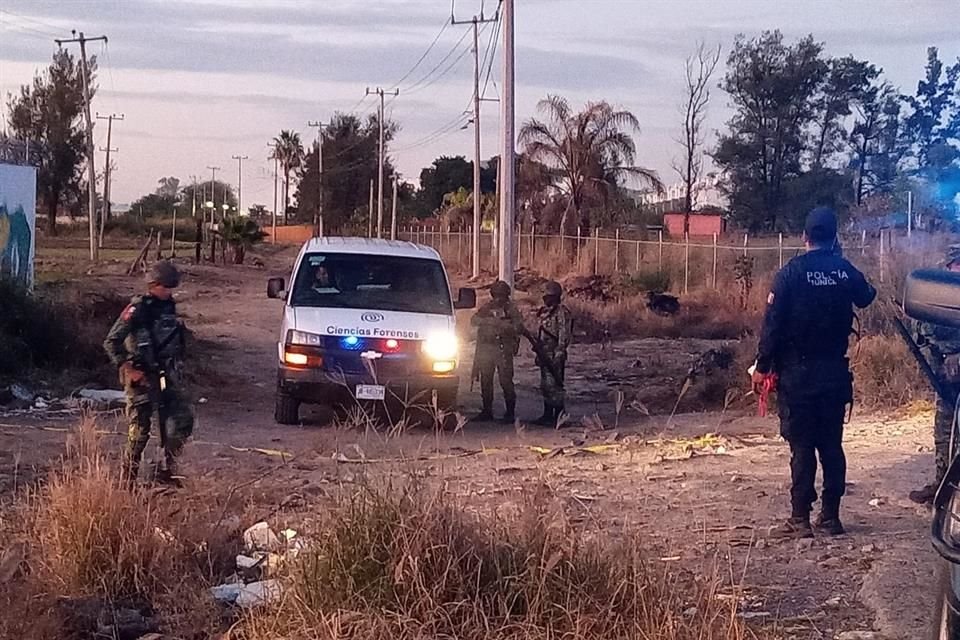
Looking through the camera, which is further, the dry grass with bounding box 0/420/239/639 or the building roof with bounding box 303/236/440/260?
the building roof with bounding box 303/236/440/260

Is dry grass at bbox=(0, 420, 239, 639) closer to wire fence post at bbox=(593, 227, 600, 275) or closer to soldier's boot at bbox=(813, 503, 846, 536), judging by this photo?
soldier's boot at bbox=(813, 503, 846, 536)

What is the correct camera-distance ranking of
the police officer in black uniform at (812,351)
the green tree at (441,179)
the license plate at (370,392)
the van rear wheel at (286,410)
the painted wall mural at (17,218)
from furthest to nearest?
the green tree at (441,179), the painted wall mural at (17,218), the van rear wheel at (286,410), the license plate at (370,392), the police officer in black uniform at (812,351)

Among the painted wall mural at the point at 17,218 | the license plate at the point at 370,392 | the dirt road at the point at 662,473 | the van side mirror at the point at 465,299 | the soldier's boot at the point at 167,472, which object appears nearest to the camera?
the dirt road at the point at 662,473

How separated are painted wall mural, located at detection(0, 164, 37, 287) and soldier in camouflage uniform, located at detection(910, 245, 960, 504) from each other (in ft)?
50.8

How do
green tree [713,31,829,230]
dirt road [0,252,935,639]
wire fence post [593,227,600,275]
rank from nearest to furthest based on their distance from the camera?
dirt road [0,252,935,639], wire fence post [593,227,600,275], green tree [713,31,829,230]

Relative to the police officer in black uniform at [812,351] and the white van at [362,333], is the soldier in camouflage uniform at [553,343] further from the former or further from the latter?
the police officer in black uniform at [812,351]

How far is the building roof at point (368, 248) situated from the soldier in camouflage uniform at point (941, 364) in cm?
600

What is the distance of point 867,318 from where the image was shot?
16.3 metres

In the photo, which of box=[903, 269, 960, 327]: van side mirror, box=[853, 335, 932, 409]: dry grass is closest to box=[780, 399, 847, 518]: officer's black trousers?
box=[903, 269, 960, 327]: van side mirror

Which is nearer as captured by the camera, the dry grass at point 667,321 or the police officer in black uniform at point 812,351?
the police officer in black uniform at point 812,351

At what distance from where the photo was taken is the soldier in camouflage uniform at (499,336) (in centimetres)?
1284

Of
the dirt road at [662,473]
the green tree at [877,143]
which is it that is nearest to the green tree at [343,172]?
the green tree at [877,143]

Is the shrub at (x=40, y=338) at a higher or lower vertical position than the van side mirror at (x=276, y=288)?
lower

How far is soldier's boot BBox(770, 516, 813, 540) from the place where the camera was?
6945 mm
